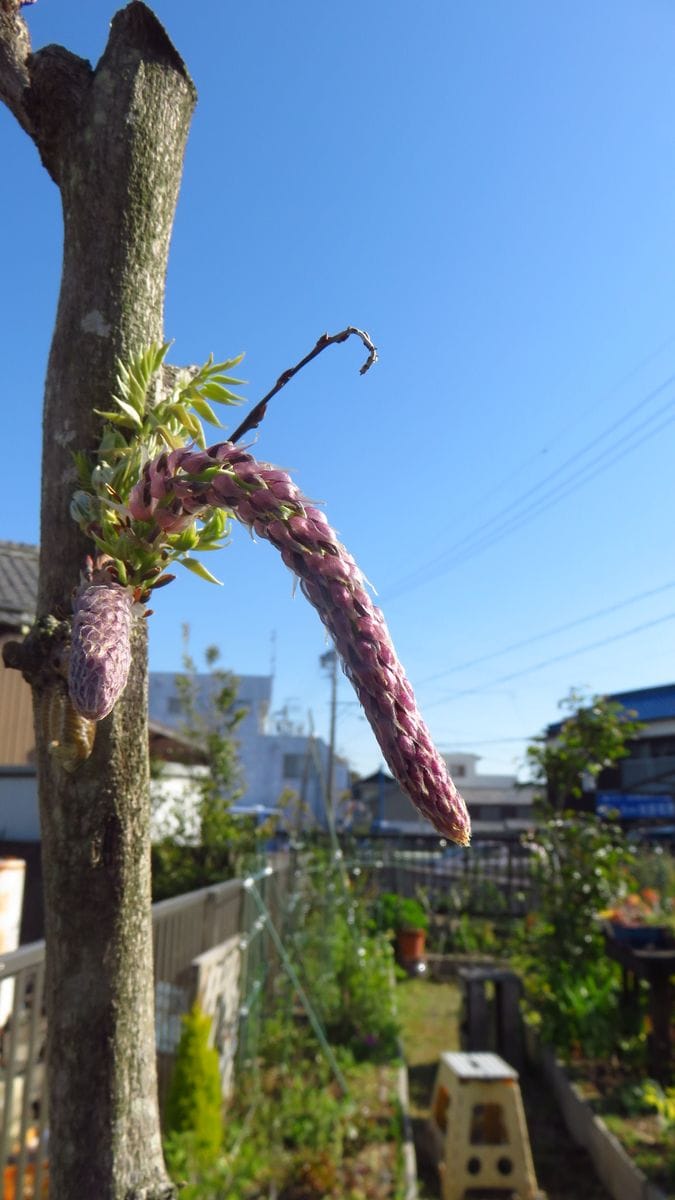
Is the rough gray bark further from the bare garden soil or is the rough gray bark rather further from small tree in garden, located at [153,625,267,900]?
A: small tree in garden, located at [153,625,267,900]

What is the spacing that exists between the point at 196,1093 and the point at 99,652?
192 inches

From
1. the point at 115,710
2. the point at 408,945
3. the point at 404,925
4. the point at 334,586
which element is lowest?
the point at 408,945

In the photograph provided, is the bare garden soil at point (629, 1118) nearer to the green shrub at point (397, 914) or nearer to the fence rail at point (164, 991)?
the fence rail at point (164, 991)

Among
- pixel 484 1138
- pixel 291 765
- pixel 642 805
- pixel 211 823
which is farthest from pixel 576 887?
pixel 291 765

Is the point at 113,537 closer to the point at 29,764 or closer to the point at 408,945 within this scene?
the point at 29,764

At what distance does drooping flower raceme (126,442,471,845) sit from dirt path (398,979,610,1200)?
654 centimetres

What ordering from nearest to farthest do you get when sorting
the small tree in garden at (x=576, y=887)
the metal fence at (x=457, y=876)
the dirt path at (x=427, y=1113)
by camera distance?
the dirt path at (x=427, y=1113), the small tree in garden at (x=576, y=887), the metal fence at (x=457, y=876)

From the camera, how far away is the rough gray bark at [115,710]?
3.58ft

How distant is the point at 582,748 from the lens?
9930mm

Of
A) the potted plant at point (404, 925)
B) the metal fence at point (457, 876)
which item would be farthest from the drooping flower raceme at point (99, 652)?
the metal fence at point (457, 876)

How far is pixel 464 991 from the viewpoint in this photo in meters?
8.72

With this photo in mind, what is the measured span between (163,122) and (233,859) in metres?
8.31

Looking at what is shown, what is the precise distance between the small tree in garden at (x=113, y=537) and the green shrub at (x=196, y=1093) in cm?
420

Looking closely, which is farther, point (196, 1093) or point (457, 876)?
point (457, 876)
